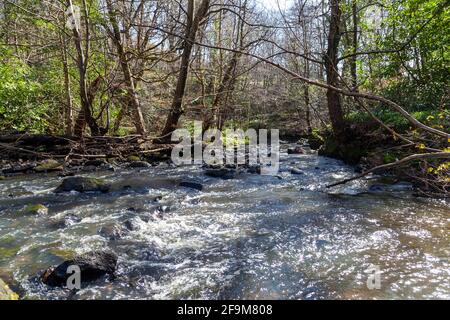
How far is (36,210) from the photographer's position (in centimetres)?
675

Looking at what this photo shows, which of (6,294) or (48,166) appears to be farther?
(48,166)

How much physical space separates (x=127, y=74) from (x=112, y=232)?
7.74 metres

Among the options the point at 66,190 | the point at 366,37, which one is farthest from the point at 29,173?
the point at 366,37

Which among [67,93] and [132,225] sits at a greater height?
[67,93]

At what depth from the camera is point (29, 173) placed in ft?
35.8

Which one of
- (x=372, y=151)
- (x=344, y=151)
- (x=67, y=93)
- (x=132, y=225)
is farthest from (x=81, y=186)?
(x=344, y=151)

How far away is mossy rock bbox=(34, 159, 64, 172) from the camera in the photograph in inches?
440

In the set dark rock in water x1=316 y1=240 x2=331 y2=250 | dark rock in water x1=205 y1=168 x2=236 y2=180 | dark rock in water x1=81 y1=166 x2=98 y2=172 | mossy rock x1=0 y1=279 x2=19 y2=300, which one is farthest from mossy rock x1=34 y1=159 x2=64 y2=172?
dark rock in water x1=316 y1=240 x2=331 y2=250

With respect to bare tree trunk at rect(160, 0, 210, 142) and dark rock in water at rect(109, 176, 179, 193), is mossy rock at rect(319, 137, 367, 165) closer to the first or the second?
bare tree trunk at rect(160, 0, 210, 142)

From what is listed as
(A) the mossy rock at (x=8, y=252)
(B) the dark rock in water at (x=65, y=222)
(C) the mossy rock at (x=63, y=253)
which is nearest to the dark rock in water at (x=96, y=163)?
(B) the dark rock in water at (x=65, y=222)

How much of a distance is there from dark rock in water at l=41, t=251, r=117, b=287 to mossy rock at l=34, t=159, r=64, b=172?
25.2ft

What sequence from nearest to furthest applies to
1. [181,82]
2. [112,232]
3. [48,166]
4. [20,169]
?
[112,232]
[20,169]
[48,166]
[181,82]

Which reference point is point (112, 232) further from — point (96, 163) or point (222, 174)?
point (96, 163)
